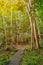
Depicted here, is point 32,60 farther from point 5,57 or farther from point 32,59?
point 5,57

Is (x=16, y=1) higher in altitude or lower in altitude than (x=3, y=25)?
higher

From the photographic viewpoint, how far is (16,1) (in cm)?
2297

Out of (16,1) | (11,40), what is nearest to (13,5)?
(16,1)

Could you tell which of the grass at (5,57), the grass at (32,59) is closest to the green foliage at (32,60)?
the grass at (32,59)

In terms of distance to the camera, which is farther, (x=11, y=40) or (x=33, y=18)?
(x=11, y=40)

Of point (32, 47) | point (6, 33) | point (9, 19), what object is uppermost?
point (9, 19)

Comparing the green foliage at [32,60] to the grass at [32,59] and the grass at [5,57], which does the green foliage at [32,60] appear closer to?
the grass at [32,59]

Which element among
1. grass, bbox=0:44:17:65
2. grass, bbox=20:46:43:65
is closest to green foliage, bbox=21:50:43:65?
grass, bbox=20:46:43:65

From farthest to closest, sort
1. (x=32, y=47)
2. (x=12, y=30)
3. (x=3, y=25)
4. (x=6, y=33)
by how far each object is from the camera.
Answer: (x=12, y=30)
(x=3, y=25)
(x=6, y=33)
(x=32, y=47)

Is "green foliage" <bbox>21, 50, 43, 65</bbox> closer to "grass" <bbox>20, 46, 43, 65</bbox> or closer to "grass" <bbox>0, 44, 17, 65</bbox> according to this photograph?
"grass" <bbox>20, 46, 43, 65</bbox>

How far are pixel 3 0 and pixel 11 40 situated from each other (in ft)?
19.7

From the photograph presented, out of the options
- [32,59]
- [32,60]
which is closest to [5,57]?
[32,59]

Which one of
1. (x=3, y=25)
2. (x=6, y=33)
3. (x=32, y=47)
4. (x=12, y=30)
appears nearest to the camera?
(x=32, y=47)

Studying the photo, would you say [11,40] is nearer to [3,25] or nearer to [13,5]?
[3,25]
